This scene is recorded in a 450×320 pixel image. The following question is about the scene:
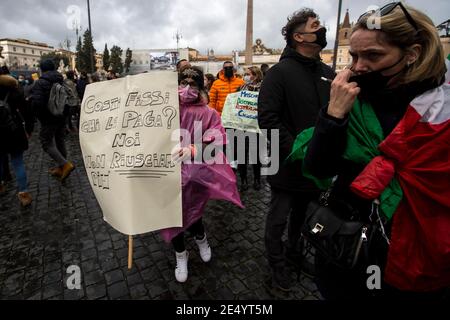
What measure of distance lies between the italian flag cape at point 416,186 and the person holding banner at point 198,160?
1.43 meters

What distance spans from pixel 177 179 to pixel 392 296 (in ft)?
4.72

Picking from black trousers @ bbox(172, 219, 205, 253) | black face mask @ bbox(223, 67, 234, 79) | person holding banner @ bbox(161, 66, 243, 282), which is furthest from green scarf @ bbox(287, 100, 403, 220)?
black face mask @ bbox(223, 67, 234, 79)

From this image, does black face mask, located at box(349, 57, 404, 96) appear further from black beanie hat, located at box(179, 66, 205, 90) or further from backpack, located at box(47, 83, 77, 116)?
backpack, located at box(47, 83, 77, 116)

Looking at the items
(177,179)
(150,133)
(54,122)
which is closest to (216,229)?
(177,179)

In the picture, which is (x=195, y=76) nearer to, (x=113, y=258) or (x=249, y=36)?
(x=113, y=258)

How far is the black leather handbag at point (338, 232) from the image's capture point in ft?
3.88

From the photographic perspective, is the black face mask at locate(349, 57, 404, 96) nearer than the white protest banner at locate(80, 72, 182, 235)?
Yes

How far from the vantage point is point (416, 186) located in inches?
42.0

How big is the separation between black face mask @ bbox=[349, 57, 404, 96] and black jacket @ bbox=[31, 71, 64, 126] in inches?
209

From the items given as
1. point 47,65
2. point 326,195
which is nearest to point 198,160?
point 326,195

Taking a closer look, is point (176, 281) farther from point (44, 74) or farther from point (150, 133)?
point (44, 74)

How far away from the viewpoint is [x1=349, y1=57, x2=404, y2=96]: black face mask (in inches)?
46.3

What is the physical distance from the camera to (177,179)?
2156mm

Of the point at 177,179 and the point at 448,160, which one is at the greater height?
the point at 448,160
